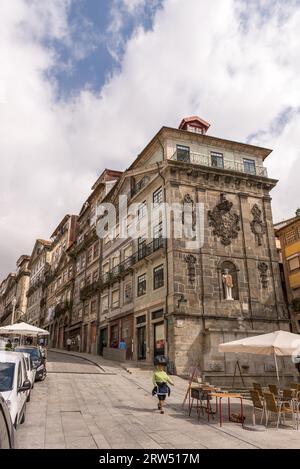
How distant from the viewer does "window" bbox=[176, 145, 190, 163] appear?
26359mm

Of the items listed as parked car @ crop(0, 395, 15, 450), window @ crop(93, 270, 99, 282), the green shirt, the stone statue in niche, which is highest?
window @ crop(93, 270, 99, 282)

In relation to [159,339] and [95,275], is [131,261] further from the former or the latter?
[95,275]

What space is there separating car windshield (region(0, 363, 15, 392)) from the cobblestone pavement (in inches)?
41.4

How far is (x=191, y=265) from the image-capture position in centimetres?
2350

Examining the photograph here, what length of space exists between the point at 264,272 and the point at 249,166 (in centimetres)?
813

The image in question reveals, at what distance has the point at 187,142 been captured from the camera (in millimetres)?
27188

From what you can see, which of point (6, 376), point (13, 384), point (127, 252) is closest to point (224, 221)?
point (127, 252)

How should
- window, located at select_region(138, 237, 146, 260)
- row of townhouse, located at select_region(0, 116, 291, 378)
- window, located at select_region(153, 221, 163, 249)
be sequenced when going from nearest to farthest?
1. row of townhouse, located at select_region(0, 116, 291, 378)
2. window, located at select_region(153, 221, 163, 249)
3. window, located at select_region(138, 237, 146, 260)

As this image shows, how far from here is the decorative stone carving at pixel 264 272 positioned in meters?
25.1

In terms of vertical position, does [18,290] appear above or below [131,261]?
above

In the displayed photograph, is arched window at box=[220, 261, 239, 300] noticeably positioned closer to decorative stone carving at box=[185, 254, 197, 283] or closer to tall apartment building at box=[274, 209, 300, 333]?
decorative stone carving at box=[185, 254, 197, 283]

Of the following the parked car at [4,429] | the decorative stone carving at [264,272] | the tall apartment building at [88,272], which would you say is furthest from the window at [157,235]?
the parked car at [4,429]

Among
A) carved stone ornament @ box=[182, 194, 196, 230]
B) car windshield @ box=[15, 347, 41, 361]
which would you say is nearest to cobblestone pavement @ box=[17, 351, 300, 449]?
car windshield @ box=[15, 347, 41, 361]
